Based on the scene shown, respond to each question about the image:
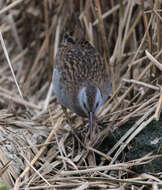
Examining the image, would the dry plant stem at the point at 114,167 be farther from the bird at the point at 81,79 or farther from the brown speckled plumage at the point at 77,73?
the brown speckled plumage at the point at 77,73

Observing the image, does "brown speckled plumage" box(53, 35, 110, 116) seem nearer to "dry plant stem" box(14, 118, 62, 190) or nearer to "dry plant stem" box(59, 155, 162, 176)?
"dry plant stem" box(14, 118, 62, 190)

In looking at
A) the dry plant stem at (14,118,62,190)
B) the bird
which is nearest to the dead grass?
the dry plant stem at (14,118,62,190)

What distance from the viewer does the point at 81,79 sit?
169 inches

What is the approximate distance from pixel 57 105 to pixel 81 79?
146cm

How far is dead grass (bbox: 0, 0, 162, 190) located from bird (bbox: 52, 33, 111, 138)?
25cm

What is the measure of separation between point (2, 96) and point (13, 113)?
3.05 ft

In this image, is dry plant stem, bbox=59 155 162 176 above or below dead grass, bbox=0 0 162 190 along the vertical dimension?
below

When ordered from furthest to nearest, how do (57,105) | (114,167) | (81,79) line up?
(57,105), (81,79), (114,167)

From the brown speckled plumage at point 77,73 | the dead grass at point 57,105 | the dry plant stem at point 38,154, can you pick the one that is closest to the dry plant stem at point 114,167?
the dead grass at point 57,105

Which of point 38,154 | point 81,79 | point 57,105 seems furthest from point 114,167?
point 57,105

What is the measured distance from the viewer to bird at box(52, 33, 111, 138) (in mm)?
3953

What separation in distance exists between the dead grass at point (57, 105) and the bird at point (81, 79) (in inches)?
9.9

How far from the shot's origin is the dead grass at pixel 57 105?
11.6ft

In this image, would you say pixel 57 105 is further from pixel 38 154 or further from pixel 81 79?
pixel 38 154
